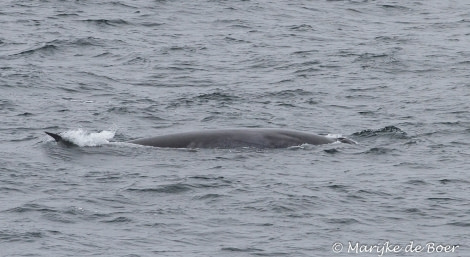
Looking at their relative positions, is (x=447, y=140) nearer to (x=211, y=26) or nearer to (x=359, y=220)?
(x=359, y=220)

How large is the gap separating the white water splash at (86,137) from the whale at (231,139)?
0.25m

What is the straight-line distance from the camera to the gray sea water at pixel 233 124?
663 inches

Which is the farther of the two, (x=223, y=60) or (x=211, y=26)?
(x=211, y=26)

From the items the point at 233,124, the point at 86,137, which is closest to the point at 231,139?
the point at 86,137

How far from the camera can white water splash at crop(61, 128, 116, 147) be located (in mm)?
22312

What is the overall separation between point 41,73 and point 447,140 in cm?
1202

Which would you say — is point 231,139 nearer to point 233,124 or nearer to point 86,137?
point 86,137

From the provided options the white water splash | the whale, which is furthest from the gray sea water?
the whale

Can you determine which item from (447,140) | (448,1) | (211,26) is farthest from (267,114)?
(448,1)

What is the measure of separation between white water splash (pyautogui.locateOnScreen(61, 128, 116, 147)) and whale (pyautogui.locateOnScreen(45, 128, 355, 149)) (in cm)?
25

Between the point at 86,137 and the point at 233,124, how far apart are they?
372 centimetres

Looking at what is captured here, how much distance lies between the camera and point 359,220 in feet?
57.1

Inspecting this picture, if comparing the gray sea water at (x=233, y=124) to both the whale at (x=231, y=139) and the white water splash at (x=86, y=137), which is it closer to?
the white water splash at (x=86, y=137)

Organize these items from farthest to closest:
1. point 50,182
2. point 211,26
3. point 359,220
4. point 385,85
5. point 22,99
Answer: point 211,26 → point 385,85 → point 22,99 → point 50,182 → point 359,220
